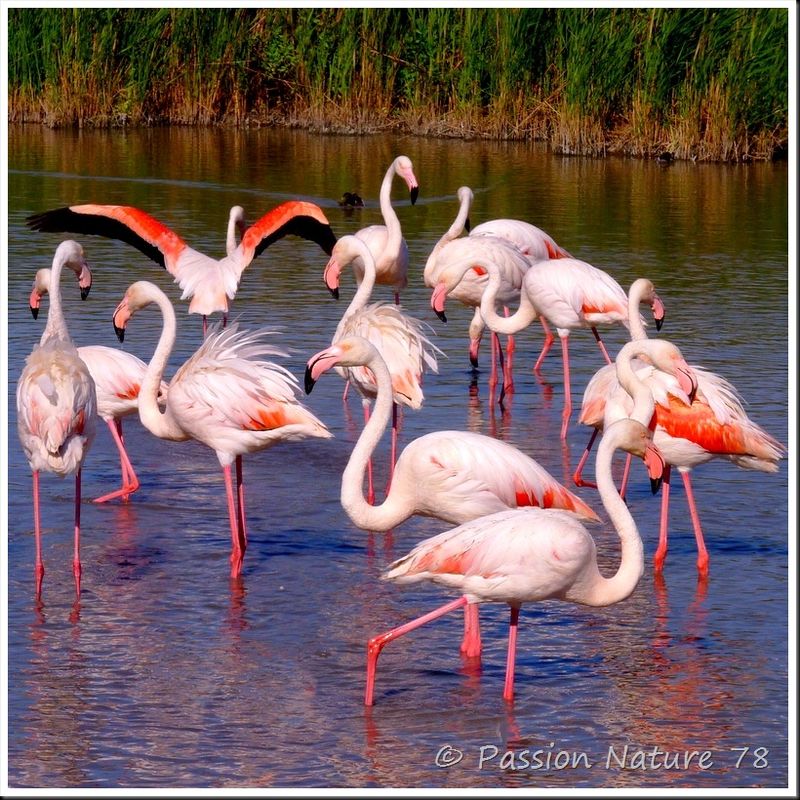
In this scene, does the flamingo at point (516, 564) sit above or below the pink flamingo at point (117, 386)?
below

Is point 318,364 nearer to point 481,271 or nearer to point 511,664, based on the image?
point 511,664

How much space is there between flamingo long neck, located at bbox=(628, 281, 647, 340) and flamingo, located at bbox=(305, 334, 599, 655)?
2081mm

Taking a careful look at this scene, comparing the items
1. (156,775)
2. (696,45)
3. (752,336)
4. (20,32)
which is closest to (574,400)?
(752,336)

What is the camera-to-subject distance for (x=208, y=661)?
5.30 meters

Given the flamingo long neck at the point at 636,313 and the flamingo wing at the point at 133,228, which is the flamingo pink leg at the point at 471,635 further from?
the flamingo wing at the point at 133,228

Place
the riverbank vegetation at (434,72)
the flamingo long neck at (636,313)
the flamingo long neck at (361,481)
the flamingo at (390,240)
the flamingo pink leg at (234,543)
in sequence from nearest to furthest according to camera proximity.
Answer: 1. the flamingo long neck at (361,481)
2. the flamingo pink leg at (234,543)
3. the flamingo long neck at (636,313)
4. the flamingo at (390,240)
5. the riverbank vegetation at (434,72)

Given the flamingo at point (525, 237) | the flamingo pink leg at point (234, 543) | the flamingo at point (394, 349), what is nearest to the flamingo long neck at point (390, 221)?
the flamingo at point (525, 237)

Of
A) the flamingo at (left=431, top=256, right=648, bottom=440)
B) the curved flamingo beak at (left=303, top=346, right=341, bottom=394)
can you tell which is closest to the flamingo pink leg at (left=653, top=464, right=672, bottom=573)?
the curved flamingo beak at (left=303, top=346, right=341, bottom=394)

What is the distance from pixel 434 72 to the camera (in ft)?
70.8

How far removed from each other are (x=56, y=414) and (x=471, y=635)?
71.0 inches

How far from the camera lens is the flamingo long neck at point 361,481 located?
5441mm

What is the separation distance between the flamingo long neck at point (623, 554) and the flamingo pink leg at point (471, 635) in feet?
1.47

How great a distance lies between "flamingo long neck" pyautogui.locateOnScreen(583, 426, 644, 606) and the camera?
500 cm

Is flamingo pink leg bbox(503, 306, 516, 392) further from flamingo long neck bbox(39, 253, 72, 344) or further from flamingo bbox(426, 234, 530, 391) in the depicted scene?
flamingo long neck bbox(39, 253, 72, 344)
